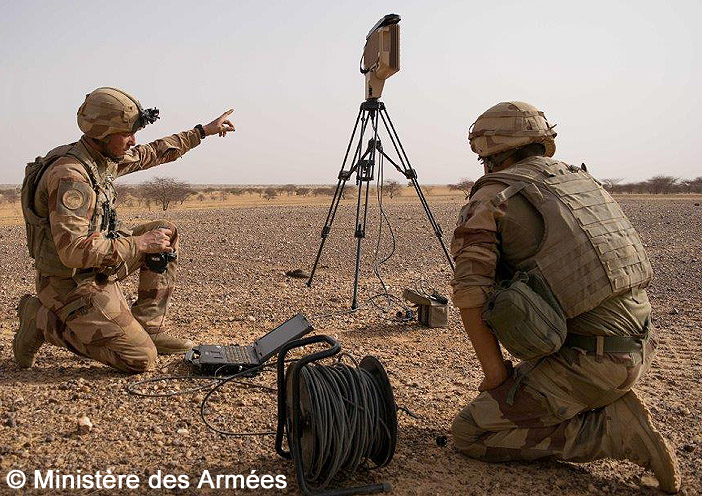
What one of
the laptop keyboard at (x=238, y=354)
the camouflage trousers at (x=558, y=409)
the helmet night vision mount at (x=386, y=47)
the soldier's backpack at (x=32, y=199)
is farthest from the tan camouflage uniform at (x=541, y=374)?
the helmet night vision mount at (x=386, y=47)

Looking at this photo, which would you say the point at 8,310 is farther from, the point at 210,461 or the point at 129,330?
the point at 210,461

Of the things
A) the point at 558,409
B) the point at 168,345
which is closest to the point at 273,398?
the point at 168,345

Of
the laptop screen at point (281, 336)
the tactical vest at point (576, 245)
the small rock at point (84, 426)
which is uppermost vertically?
the tactical vest at point (576, 245)

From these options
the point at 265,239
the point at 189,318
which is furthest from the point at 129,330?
the point at 265,239

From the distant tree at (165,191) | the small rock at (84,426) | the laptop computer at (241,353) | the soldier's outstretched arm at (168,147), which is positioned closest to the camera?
the small rock at (84,426)

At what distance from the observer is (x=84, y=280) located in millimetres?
4680

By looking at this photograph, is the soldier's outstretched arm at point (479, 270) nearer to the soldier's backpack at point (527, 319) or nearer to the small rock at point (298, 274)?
the soldier's backpack at point (527, 319)

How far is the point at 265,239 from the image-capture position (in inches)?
512

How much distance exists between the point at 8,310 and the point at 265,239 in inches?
256

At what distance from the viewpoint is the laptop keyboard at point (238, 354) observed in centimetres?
473

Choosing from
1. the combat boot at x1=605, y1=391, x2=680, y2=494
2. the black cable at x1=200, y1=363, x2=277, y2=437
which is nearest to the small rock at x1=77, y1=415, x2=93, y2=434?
the black cable at x1=200, y1=363, x2=277, y2=437

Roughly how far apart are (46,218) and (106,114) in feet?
2.80

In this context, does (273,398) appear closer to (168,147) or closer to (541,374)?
(541,374)

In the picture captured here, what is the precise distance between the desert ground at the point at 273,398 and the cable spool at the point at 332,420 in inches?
6.4
